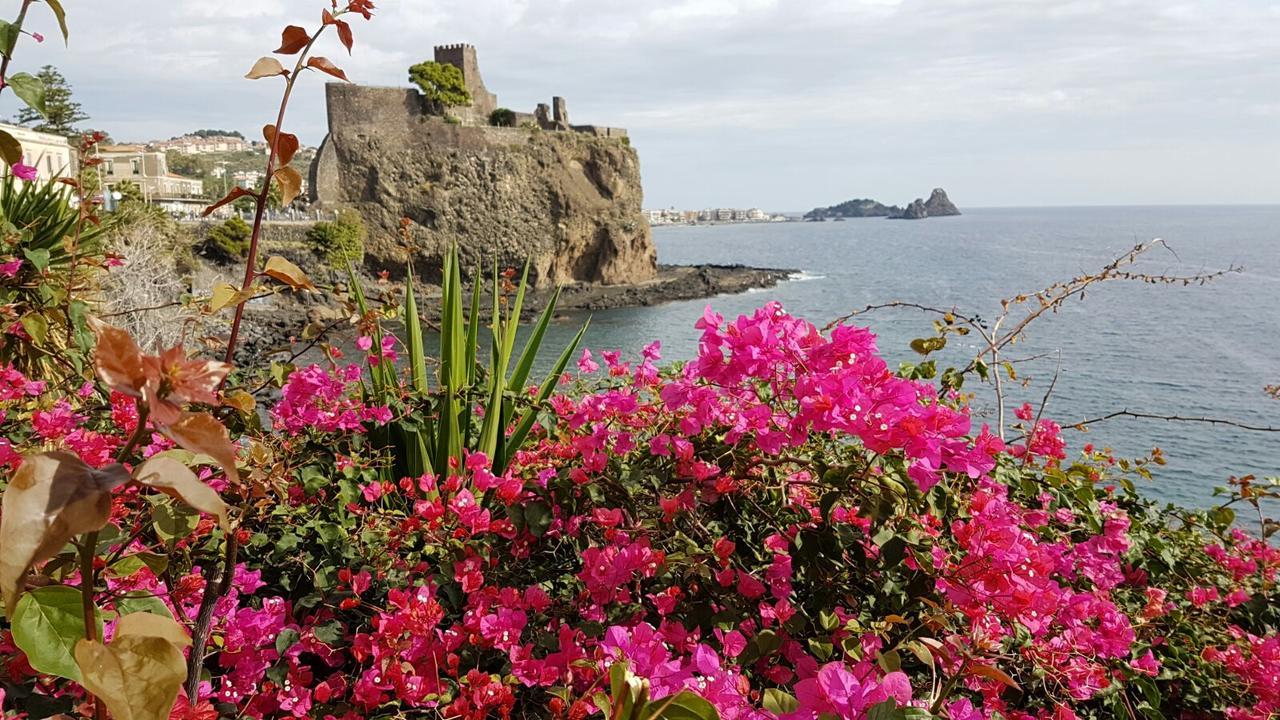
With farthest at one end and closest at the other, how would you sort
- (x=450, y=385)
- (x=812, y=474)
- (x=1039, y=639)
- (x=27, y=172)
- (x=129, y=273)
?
(x=129, y=273)
(x=27, y=172)
(x=450, y=385)
(x=812, y=474)
(x=1039, y=639)

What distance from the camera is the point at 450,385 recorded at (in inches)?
92.2

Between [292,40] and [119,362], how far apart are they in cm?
67

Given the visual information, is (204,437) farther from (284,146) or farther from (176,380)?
(284,146)

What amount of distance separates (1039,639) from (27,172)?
3.25m

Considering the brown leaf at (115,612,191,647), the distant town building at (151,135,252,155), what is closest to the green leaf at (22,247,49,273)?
the brown leaf at (115,612,191,647)

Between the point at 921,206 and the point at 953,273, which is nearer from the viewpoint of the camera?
the point at 953,273

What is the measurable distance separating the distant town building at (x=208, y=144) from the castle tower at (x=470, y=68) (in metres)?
90.8

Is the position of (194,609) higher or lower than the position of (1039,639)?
higher

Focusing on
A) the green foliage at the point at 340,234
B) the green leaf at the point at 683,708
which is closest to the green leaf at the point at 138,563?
the green leaf at the point at 683,708

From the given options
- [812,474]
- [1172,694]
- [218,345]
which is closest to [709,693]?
[812,474]

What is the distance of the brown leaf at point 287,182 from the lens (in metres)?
1.04

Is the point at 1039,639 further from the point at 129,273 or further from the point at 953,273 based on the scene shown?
the point at 953,273

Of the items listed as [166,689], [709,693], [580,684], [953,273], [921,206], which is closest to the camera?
[166,689]

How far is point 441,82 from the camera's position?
40.7m
